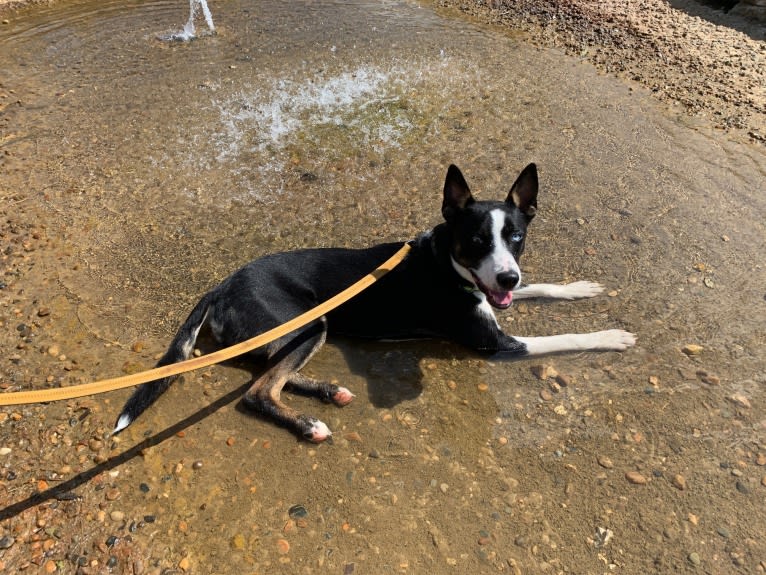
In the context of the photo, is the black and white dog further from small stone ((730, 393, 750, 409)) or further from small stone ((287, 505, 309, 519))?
small stone ((730, 393, 750, 409))

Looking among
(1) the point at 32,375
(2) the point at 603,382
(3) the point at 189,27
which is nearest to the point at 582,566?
(2) the point at 603,382

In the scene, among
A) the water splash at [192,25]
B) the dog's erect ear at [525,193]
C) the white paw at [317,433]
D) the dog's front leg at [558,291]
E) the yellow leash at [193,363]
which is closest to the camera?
the yellow leash at [193,363]

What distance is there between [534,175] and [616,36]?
5997mm

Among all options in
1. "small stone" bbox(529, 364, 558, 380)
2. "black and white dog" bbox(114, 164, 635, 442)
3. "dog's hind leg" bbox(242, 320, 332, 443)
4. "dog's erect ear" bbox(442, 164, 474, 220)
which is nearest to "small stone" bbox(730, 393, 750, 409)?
"black and white dog" bbox(114, 164, 635, 442)

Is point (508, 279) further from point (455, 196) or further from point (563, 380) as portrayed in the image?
point (563, 380)

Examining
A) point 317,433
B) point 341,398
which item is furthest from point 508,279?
point 317,433

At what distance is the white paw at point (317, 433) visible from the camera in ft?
10.9

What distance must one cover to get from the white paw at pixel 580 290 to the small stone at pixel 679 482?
5.07 feet

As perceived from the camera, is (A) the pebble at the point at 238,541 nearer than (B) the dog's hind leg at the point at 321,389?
Yes

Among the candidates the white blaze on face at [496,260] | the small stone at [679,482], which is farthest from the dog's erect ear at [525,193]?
the small stone at [679,482]

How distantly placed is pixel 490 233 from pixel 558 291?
→ 115cm

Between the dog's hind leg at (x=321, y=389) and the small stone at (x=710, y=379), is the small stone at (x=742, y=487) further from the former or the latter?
the dog's hind leg at (x=321, y=389)

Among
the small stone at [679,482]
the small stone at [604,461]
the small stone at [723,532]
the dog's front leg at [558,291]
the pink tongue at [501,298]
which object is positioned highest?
the pink tongue at [501,298]

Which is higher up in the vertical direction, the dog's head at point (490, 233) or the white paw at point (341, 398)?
the dog's head at point (490, 233)
